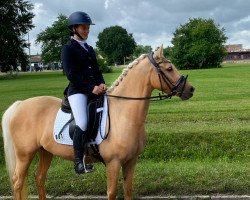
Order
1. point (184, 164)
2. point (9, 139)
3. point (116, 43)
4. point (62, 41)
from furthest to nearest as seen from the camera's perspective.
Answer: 1. point (116, 43)
2. point (62, 41)
3. point (184, 164)
4. point (9, 139)

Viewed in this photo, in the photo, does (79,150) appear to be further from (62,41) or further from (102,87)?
(62,41)

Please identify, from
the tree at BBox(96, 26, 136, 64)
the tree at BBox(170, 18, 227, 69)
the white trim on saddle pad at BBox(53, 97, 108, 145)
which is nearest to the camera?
the white trim on saddle pad at BBox(53, 97, 108, 145)

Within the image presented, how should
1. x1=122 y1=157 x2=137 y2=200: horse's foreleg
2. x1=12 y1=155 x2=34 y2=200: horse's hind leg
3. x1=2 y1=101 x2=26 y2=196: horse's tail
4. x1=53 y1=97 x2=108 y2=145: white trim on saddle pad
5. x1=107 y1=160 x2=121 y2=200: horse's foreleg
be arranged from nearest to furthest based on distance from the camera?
x1=107 y1=160 x2=121 y2=200: horse's foreleg < x1=53 y1=97 x2=108 y2=145: white trim on saddle pad < x1=122 y1=157 x2=137 y2=200: horse's foreleg < x1=12 y1=155 x2=34 y2=200: horse's hind leg < x1=2 y1=101 x2=26 y2=196: horse's tail

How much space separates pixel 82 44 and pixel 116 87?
816 millimetres

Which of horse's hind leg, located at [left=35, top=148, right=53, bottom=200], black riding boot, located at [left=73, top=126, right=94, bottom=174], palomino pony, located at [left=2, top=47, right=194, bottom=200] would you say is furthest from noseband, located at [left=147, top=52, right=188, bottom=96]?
horse's hind leg, located at [left=35, top=148, right=53, bottom=200]

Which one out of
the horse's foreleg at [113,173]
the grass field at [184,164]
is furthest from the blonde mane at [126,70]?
the grass field at [184,164]

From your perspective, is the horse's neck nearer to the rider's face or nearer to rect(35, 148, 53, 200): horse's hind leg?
the rider's face

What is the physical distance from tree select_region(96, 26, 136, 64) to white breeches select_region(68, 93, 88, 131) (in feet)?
420

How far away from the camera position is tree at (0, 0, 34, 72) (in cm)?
6369

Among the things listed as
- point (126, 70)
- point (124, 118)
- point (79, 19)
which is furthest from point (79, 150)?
point (79, 19)

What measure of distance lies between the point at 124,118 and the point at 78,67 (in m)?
1.00

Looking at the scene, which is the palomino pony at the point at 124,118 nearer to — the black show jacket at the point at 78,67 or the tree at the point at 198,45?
the black show jacket at the point at 78,67

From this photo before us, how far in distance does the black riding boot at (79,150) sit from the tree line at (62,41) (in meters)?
58.5

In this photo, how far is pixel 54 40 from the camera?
3809 inches
